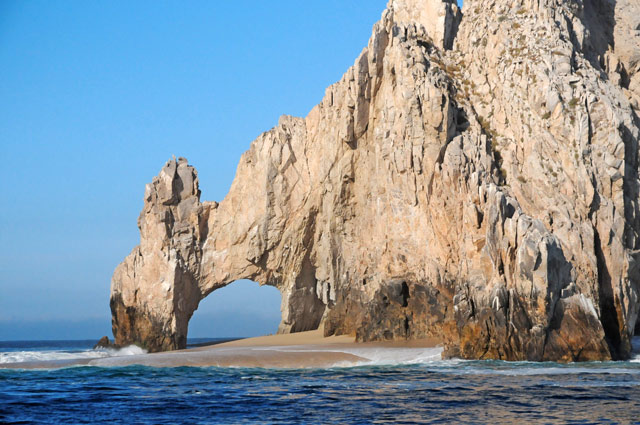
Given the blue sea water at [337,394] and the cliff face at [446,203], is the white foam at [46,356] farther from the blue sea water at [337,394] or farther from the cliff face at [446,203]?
the blue sea water at [337,394]

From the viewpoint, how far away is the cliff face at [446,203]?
2848 cm

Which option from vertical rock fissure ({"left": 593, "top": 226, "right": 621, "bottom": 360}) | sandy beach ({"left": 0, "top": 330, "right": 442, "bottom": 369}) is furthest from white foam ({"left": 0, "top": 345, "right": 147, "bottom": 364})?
vertical rock fissure ({"left": 593, "top": 226, "right": 621, "bottom": 360})

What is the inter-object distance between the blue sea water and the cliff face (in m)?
3.63

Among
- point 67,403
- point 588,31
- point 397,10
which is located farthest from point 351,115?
point 67,403

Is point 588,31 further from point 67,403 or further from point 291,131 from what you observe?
point 67,403

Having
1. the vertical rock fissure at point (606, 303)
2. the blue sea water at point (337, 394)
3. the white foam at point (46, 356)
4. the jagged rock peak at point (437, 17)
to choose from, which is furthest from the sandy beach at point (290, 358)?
the jagged rock peak at point (437, 17)

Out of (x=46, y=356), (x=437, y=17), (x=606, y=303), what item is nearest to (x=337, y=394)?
(x=606, y=303)

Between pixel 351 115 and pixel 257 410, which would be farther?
pixel 351 115

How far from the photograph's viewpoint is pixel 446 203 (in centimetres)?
3288

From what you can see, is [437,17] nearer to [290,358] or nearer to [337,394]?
[290,358]

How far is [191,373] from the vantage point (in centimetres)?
2630

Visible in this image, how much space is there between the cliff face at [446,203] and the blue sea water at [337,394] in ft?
11.9

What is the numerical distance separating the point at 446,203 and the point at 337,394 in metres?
15.1

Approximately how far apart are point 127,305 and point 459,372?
22.8 meters
